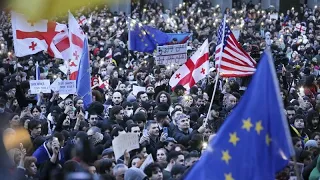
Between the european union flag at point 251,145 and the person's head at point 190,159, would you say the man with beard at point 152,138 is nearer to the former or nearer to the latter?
the person's head at point 190,159

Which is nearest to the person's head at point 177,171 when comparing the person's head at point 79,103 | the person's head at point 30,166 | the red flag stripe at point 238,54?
the person's head at point 30,166

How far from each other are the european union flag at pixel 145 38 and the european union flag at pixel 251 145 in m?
14.9

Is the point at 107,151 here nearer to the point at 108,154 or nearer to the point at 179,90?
the point at 108,154

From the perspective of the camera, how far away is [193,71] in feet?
48.5

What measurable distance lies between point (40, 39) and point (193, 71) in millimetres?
2956

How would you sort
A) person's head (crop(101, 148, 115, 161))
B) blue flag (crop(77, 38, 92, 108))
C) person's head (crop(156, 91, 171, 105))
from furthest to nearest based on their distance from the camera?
blue flag (crop(77, 38, 92, 108)) → person's head (crop(156, 91, 171, 105)) → person's head (crop(101, 148, 115, 161))

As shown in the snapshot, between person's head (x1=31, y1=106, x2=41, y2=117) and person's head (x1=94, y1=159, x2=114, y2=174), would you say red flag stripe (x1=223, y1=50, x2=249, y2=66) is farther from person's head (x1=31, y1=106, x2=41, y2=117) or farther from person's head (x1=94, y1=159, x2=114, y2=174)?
person's head (x1=94, y1=159, x2=114, y2=174)

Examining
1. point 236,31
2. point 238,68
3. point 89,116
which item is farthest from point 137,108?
point 236,31

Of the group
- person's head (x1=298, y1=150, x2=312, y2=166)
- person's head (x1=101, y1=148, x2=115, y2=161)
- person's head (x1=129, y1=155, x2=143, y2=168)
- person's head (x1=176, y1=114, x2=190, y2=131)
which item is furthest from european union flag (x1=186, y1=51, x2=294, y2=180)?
person's head (x1=176, y1=114, x2=190, y2=131)

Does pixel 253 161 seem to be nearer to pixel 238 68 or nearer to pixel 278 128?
pixel 278 128

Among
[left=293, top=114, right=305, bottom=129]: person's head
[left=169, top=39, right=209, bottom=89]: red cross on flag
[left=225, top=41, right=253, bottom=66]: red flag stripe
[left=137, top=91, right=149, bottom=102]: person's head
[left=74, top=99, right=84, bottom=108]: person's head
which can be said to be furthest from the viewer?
[left=169, top=39, right=209, bottom=89]: red cross on flag

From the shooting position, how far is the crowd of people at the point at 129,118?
782 centimetres

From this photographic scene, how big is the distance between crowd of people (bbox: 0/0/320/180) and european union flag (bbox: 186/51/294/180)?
795mm

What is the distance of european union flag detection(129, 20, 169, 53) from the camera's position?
1975 cm
